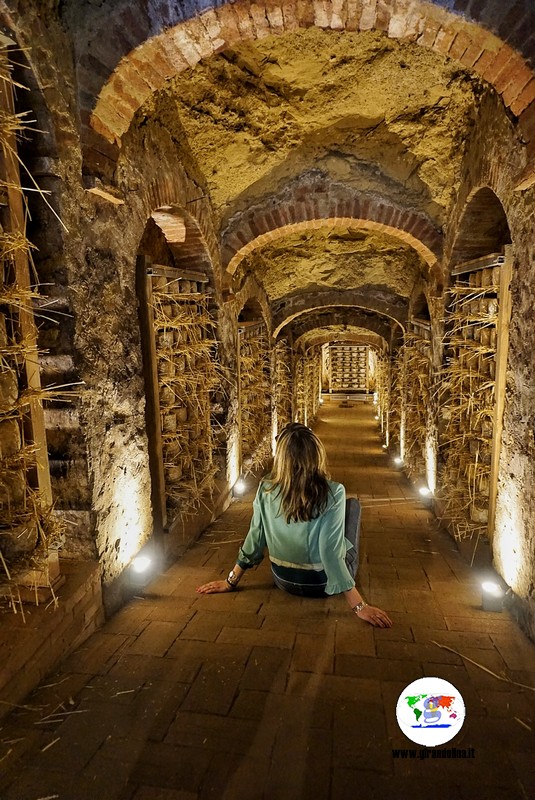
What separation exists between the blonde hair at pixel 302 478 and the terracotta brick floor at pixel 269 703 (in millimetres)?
717

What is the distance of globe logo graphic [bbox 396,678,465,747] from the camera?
188 cm

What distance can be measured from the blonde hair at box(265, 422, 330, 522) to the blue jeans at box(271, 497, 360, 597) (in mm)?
436

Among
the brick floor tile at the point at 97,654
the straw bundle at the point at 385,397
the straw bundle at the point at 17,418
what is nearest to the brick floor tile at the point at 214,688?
the brick floor tile at the point at 97,654

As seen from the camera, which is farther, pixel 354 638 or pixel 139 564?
pixel 139 564

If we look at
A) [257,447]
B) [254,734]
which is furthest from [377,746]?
[257,447]

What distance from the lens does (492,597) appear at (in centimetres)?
294

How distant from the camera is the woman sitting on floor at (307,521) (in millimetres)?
2596

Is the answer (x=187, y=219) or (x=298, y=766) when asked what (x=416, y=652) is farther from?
(x=187, y=219)

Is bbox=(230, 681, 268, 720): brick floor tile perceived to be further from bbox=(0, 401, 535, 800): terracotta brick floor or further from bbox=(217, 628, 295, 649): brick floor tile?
bbox=(217, 628, 295, 649): brick floor tile

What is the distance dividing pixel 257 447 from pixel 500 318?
468cm

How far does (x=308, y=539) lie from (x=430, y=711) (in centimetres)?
97

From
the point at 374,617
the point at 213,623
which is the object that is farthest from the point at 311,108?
the point at 213,623

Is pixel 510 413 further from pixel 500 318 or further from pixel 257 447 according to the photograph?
pixel 257 447

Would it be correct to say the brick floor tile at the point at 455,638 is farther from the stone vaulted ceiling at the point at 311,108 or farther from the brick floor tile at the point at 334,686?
the stone vaulted ceiling at the point at 311,108
